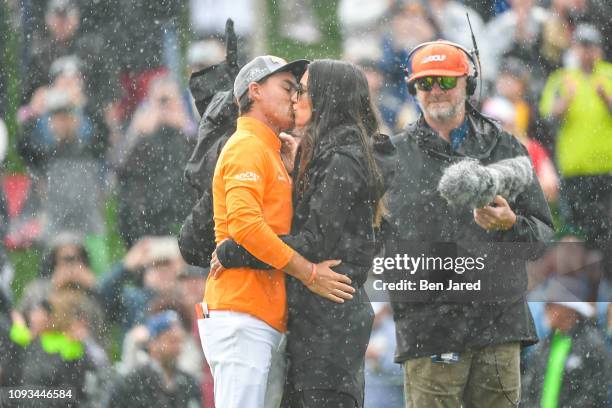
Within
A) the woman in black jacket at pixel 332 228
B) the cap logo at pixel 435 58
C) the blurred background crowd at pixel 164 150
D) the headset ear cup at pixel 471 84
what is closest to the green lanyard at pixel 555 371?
the blurred background crowd at pixel 164 150

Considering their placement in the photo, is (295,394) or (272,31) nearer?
(295,394)

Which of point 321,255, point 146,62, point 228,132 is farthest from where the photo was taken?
point 146,62

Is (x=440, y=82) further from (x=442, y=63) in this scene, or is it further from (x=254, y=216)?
(x=254, y=216)

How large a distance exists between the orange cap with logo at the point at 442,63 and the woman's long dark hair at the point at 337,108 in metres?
0.62

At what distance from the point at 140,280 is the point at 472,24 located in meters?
1.52

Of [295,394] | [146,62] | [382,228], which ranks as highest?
[146,62]

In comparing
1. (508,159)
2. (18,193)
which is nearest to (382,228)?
(508,159)

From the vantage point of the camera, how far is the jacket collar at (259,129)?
3.53 m

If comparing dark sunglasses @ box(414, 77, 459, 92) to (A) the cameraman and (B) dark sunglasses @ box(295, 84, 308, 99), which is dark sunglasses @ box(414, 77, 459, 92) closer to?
(A) the cameraman

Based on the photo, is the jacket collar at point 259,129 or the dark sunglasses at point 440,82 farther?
the dark sunglasses at point 440,82

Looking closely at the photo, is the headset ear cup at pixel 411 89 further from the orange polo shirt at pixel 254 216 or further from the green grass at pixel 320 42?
the orange polo shirt at pixel 254 216

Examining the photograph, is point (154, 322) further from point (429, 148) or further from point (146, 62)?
point (429, 148)

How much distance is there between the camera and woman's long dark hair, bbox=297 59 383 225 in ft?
11.5

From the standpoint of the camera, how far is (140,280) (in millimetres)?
4656
